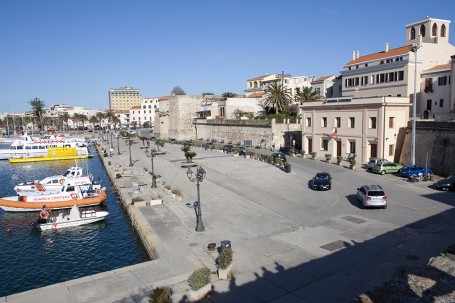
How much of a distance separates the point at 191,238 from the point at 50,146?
207ft

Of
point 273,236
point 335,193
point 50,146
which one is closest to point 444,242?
point 273,236

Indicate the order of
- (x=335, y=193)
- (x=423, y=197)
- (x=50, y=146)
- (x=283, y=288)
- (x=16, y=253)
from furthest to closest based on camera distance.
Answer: (x=50, y=146)
(x=335, y=193)
(x=423, y=197)
(x=16, y=253)
(x=283, y=288)

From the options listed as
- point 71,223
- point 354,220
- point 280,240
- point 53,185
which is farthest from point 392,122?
point 53,185

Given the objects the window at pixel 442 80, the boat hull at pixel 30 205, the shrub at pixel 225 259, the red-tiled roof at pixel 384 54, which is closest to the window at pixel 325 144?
the window at pixel 442 80

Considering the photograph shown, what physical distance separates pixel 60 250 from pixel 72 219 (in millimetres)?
4341

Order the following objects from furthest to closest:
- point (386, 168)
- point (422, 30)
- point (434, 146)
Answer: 1. point (422, 30)
2. point (434, 146)
3. point (386, 168)

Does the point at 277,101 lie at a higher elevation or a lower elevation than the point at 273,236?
higher

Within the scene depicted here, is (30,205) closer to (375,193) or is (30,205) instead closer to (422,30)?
(375,193)

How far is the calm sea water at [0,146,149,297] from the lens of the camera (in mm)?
19375

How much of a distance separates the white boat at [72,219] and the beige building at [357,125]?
108ft

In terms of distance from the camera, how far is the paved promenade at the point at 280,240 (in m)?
14.0

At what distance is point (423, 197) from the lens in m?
29.2

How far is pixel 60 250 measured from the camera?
74.9 feet

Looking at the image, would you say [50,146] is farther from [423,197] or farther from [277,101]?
[423,197]
